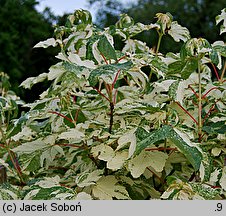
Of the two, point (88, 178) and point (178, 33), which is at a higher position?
point (178, 33)

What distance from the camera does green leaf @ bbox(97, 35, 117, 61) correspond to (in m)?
1.00

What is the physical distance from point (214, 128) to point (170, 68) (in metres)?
0.18

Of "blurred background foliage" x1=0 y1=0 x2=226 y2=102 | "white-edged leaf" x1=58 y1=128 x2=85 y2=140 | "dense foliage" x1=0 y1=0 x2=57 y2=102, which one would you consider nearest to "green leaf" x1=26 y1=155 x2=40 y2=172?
"white-edged leaf" x1=58 y1=128 x2=85 y2=140

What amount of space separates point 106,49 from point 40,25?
28.4ft

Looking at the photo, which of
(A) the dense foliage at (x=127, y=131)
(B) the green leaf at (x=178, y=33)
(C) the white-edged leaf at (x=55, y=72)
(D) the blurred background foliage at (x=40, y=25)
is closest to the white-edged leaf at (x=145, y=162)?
(A) the dense foliage at (x=127, y=131)

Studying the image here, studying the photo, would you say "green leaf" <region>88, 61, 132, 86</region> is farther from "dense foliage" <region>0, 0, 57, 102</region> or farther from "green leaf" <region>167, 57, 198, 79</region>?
"dense foliage" <region>0, 0, 57, 102</region>

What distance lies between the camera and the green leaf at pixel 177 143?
34.4 inches

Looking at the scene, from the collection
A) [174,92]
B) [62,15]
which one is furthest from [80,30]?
[62,15]

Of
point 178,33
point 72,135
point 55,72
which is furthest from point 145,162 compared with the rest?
point 178,33

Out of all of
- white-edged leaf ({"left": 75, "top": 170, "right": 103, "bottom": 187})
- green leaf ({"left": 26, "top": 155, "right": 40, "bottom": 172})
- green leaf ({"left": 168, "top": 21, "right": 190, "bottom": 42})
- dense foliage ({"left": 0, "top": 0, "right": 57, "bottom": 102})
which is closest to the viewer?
white-edged leaf ({"left": 75, "top": 170, "right": 103, "bottom": 187})

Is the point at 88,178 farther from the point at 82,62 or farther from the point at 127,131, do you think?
the point at 82,62

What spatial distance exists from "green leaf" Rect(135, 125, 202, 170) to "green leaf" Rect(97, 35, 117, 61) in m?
0.22

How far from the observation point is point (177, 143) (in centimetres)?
88

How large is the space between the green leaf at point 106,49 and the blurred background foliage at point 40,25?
16.9ft
